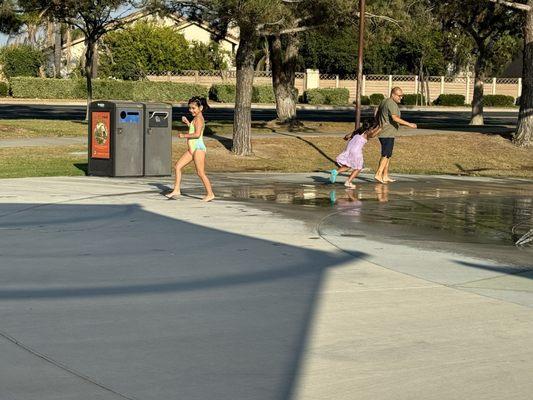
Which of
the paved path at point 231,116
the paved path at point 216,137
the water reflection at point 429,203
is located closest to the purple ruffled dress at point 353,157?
the water reflection at point 429,203

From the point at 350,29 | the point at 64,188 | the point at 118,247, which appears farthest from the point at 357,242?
the point at 350,29

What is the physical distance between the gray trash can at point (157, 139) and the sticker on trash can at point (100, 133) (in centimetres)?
73

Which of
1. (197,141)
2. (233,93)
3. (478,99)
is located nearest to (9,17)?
(197,141)

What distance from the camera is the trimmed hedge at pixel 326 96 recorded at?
2805 inches

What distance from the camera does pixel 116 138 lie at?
63.2 ft

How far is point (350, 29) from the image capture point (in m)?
29.3

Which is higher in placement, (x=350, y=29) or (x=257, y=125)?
(x=350, y=29)

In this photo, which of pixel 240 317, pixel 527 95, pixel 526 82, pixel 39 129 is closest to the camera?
pixel 240 317

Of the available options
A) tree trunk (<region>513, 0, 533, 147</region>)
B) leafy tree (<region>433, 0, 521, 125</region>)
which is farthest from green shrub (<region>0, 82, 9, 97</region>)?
tree trunk (<region>513, 0, 533, 147</region>)

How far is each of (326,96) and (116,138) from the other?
53.3m

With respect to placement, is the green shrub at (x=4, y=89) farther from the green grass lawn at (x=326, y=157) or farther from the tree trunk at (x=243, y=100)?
the tree trunk at (x=243, y=100)

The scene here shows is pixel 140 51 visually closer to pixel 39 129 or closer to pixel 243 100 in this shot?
pixel 39 129

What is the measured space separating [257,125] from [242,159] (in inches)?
382

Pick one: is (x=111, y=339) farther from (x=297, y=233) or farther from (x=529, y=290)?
(x=297, y=233)
